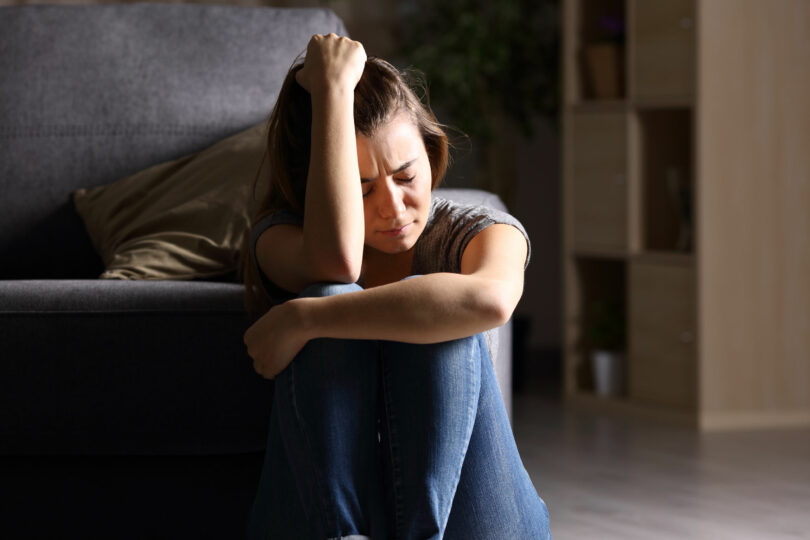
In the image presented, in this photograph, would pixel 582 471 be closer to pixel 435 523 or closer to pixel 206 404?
pixel 206 404

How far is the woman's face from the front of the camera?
52.6 inches

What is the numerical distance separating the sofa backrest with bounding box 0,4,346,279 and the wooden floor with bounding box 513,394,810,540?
0.96m

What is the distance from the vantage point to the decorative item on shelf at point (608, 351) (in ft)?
9.71

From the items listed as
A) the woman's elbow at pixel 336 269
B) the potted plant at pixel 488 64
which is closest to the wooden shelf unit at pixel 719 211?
the potted plant at pixel 488 64

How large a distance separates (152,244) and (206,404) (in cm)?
40

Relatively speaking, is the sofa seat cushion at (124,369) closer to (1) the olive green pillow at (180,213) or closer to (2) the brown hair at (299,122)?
(2) the brown hair at (299,122)

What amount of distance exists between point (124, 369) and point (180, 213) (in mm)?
411

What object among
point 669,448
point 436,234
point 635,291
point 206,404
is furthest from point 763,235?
point 206,404

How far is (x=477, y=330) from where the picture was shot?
1174 mm

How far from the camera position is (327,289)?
4.07ft

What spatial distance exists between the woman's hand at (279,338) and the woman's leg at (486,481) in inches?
8.0

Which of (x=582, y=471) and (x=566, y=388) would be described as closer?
(x=582, y=471)

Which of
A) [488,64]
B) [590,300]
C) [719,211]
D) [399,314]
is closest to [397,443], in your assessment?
[399,314]

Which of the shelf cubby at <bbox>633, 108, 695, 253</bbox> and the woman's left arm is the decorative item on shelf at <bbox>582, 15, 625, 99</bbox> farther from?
the woman's left arm
